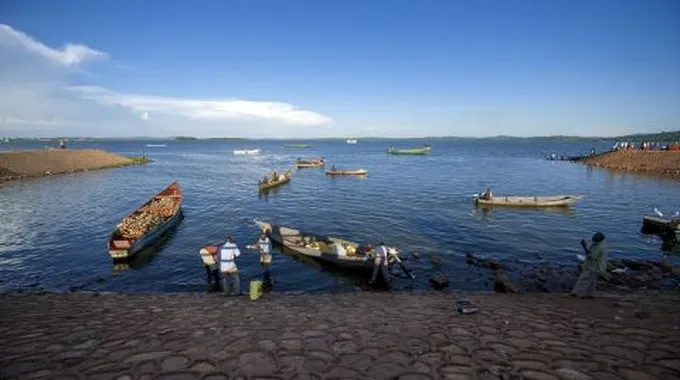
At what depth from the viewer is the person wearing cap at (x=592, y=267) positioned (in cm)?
1150

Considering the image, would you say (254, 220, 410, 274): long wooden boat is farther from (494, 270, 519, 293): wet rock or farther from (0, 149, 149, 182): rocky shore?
(0, 149, 149, 182): rocky shore

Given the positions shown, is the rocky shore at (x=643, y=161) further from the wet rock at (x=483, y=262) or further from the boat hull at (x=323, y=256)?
the boat hull at (x=323, y=256)

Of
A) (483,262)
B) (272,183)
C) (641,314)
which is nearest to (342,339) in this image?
(641,314)

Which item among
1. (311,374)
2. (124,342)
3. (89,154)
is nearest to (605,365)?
(311,374)

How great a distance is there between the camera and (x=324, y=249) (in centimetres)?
2114

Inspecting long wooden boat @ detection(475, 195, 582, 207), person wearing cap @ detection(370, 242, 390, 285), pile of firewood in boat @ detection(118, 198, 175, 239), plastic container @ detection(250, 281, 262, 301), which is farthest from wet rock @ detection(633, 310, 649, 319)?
long wooden boat @ detection(475, 195, 582, 207)

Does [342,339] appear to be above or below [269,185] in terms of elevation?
above

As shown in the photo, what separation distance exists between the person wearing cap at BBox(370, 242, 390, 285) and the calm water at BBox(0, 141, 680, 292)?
103 cm

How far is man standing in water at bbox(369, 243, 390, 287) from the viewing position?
16.8 metres

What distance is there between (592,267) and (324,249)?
12.6m

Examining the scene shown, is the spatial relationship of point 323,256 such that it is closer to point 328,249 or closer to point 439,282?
point 328,249

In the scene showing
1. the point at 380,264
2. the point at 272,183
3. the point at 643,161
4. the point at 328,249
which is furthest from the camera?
the point at 643,161

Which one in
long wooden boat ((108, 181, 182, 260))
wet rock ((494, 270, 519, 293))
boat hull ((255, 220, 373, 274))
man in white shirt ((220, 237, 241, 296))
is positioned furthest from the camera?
long wooden boat ((108, 181, 182, 260))

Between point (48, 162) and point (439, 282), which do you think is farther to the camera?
point (48, 162)
